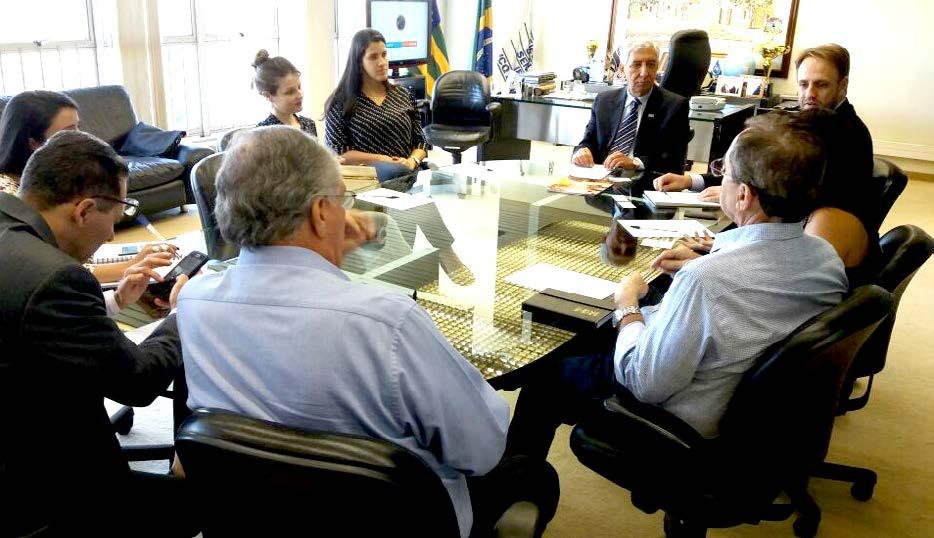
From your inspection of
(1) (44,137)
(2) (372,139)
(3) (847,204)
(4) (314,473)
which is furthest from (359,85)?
(4) (314,473)

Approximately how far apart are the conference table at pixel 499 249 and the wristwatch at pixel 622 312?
15cm

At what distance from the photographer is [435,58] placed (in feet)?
24.0

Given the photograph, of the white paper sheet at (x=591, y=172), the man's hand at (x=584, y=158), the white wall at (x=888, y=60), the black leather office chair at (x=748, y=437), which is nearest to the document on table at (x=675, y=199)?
the white paper sheet at (x=591, y=172)

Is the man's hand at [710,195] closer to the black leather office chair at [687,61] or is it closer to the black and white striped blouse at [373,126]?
the black and white striped blouse at [373,126]

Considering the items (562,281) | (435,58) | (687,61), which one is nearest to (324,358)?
(562,281)

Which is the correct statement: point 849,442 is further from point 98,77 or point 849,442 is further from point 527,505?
point 98,77

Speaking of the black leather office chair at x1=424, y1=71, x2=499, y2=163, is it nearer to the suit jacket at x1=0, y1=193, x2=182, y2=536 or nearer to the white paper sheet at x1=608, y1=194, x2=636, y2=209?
the white paper sheet at x1=608, y1=194, x2=636, y2=209

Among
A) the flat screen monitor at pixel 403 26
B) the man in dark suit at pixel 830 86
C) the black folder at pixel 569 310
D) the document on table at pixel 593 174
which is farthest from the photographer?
the flat screen monitor at pixel 403 26

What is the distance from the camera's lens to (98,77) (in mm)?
5352

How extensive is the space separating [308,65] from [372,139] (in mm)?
2942

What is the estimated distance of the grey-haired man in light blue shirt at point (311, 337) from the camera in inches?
42.7

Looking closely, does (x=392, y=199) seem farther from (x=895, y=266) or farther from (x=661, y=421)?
(x=895, y=266)

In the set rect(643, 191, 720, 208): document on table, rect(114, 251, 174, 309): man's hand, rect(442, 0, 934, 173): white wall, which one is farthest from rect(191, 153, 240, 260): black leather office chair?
rect(442, 0, 934, 173): white wall

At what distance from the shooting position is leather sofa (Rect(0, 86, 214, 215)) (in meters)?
4.67
